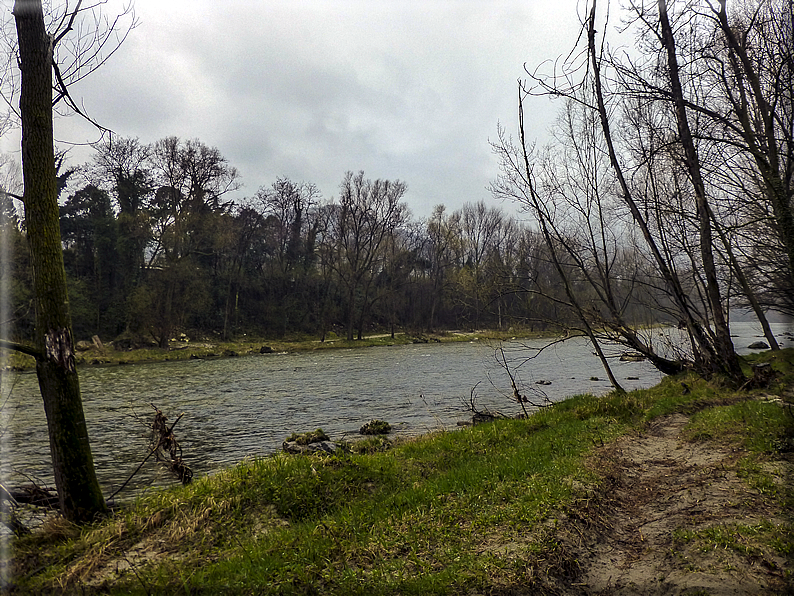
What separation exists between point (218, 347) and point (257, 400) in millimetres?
22699

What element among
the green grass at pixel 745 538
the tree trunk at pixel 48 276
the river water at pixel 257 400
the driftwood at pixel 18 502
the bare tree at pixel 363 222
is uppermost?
the bare tree at pixel 363 222

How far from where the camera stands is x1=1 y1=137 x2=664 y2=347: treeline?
124ft

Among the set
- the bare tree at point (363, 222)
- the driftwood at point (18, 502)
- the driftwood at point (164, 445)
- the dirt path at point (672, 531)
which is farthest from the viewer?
the bare tree at point (363, 222)

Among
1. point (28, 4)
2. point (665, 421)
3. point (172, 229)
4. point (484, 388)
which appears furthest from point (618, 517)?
point (172, 229)

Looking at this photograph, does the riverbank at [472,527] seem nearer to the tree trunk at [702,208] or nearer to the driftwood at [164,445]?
the driftwood at [164,445]

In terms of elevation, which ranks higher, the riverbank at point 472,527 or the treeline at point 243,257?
the treeline at point 243,257

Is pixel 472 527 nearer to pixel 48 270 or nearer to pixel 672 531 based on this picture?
pixel 672 531

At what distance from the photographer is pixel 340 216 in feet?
170

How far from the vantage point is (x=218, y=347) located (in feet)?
125

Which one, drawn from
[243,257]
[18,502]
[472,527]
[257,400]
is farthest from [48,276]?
[243,257]

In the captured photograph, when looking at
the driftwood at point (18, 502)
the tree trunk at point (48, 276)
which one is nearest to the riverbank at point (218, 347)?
the driftwood at point (18, 502)

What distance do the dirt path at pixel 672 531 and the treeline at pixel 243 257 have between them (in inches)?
745

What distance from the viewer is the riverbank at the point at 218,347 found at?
1209 inches

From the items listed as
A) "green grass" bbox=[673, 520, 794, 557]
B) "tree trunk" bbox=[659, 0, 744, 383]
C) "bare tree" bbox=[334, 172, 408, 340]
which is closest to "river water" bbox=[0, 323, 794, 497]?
"tree trunk" bbox=[659, 0, 744, 383]
